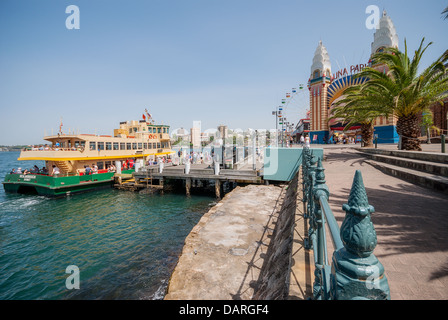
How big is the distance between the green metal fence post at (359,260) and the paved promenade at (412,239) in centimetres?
190

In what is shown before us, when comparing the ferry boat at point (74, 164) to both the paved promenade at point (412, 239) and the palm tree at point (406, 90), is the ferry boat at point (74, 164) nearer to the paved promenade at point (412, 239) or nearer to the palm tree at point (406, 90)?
the palm tree at point (406, 90)

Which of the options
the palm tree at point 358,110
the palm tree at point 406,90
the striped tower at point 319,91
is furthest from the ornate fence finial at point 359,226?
the striped tower at point 319,91

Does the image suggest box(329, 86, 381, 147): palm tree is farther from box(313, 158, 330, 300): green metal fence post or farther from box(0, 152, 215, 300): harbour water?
box(0, 152, 215, 300): harbour water

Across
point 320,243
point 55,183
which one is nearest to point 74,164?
point 55,183

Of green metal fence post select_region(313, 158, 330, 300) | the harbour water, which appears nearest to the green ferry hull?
the harbour water

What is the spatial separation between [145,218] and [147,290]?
780cm

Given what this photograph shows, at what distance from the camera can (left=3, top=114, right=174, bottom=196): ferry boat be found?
20.1m

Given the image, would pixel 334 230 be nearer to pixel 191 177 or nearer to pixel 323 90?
pixel 191 177

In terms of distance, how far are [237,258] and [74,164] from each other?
22.7 m

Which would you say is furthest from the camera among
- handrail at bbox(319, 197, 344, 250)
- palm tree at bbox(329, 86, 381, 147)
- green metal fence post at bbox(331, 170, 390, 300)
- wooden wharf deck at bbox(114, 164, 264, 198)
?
wooden wharf deck at bbox(114, 164, 264, 198)

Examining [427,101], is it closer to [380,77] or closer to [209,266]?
[380,77]

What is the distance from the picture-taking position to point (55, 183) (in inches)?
766

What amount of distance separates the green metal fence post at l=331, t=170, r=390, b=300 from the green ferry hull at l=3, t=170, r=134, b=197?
2457 centimetres

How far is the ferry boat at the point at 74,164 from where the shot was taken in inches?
792
